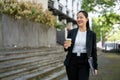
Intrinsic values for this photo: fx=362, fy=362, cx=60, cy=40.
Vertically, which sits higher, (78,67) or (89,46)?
(89,46)

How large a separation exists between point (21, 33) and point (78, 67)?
36.8ft

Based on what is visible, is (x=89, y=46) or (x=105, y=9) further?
(x=105, y=9)

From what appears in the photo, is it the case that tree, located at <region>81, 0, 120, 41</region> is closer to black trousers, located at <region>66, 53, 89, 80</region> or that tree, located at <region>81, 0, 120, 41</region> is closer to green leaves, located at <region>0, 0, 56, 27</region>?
green leaves, located at <region>0, 0, 56, 27</region>

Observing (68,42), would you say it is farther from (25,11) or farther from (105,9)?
(105,9)

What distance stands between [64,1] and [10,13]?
104 ft

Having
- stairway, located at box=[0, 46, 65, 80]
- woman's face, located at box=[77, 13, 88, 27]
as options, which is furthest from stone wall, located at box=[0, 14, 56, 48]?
woman's face, located at box=[77, 13, 88, 27]

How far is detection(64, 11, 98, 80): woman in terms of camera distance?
6098 millimetres

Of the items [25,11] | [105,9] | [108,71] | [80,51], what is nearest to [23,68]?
[80,51]

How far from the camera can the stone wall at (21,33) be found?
14973 mm

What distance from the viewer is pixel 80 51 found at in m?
6.15

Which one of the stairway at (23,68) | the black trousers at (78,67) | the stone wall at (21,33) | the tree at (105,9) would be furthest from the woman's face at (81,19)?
the tree at (105,9)

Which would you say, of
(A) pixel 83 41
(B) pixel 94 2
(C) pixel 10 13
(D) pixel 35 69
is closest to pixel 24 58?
(D) pixel 35 69

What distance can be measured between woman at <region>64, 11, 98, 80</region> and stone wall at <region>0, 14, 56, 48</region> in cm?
880

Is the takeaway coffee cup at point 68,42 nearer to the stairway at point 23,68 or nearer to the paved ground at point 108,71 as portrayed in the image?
the stairway at point 23,68
